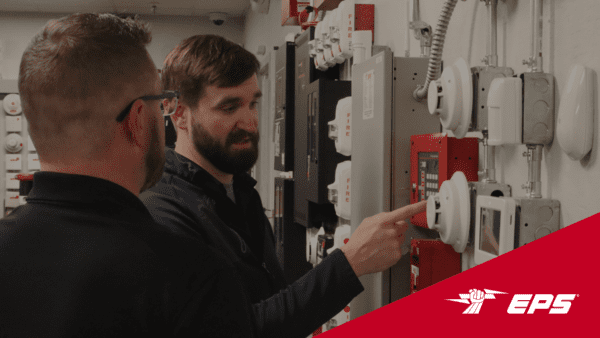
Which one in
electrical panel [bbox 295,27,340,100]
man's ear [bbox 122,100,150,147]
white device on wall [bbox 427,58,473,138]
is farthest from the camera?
electrical panel [bbox 295,27,340,100]

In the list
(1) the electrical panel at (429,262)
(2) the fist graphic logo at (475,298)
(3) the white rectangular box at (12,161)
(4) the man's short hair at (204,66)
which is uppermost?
(4) the man's short hair at (204,66)

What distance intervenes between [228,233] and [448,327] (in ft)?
1.82

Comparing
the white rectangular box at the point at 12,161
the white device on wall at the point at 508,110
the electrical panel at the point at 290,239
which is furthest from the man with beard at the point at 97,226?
the white rectangular box at the point at 12,161

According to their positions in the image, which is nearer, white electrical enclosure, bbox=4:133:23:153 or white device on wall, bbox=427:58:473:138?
white device on wall, bbox=427:58:473:138

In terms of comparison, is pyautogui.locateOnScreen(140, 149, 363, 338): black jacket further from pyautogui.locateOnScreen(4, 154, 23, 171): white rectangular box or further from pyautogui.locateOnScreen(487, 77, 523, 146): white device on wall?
pyautogui.locateOnScreen(4, 154, 23, 171): white rectangular box

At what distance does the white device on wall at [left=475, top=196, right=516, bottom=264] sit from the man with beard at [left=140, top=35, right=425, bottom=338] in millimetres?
169

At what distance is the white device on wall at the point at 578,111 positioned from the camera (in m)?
1.09

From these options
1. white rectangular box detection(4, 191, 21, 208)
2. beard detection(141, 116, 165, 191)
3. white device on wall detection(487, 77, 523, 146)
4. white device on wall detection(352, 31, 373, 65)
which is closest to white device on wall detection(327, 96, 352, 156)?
white device on wall detection(352, 31, 373, 65)

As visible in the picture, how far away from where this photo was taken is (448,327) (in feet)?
3.46

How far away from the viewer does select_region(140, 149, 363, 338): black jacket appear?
1.17m

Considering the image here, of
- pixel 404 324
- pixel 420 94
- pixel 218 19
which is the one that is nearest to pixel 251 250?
pixel 404 324

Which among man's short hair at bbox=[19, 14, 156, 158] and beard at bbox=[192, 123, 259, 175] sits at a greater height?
man's short hair at bbox=[19, 14, 156, 158]

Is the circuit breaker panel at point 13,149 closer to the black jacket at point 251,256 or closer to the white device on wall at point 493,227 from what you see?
the black jacket at point 251,256

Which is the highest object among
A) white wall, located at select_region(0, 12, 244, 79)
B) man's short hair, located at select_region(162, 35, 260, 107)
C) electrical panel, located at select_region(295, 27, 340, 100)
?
white wall, located at select_region(0, 12, 244, 79)
